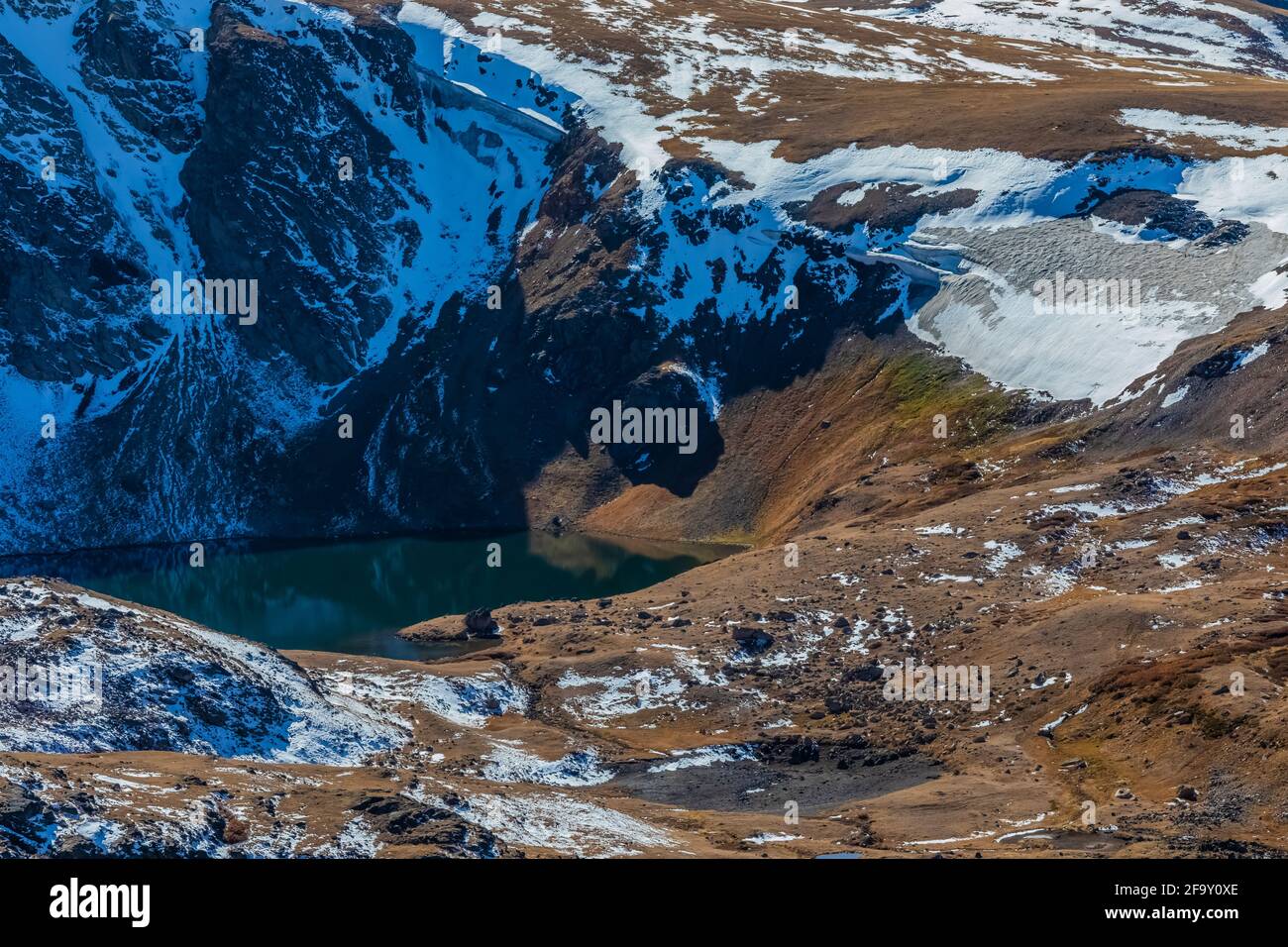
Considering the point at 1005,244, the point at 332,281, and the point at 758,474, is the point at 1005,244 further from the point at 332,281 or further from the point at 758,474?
the point at 332,281

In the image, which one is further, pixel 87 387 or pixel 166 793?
pixel 87 387

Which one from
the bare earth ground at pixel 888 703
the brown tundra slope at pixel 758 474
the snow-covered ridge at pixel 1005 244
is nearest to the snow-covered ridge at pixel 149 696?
the brown tundra slope at pixel 758 474

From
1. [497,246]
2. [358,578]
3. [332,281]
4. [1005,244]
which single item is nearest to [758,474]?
[1005,244]

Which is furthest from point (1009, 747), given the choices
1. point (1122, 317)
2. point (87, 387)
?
point (87, 387)

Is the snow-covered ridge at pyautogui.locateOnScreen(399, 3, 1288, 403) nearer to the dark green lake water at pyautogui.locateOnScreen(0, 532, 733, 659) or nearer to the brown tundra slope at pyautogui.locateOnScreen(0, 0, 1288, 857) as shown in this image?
the brown tundra slope at pyautogui.locateOnScreen(0, 0, 1288, 857)

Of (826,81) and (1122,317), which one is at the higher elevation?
(826,81)

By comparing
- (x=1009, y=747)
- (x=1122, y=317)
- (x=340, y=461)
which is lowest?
(x=1009, y=747)

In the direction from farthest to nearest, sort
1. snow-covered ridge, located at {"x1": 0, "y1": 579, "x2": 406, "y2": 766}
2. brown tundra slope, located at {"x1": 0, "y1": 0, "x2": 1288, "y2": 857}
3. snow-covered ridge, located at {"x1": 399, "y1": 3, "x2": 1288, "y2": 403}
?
snow-covered ridge, located at {"x1": 399, "y1": 3, "x2": 1288, "y2": 403} → snow-covered ridge, located at {"x1": 0, "y1": 579, "x2": 406, "y2": 766} → brown tundra slope, located at {"x1": 0, "y1": 0, "x2": 1288, "y2": 857}

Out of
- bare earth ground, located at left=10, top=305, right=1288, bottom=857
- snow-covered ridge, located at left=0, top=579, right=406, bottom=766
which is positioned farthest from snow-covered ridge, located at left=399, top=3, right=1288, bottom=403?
snow-covered ridge, located at left=0, top=579, right=406, bottom=766

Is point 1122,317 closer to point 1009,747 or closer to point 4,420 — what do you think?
point 1009,747
